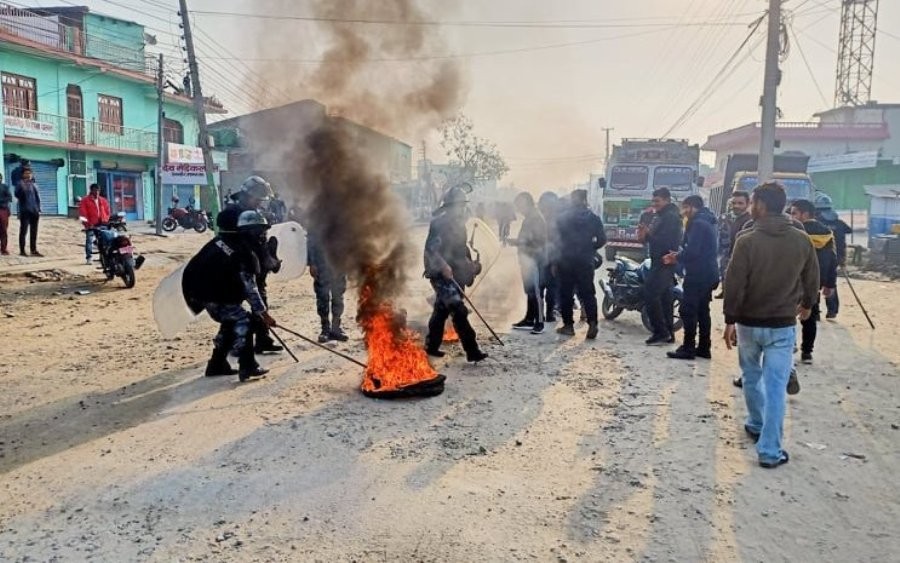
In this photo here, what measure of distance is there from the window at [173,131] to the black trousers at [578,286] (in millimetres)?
31996

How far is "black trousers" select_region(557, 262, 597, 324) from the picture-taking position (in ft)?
26.6

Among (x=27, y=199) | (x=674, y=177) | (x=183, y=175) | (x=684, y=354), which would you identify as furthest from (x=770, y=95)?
(x=183, y=175)

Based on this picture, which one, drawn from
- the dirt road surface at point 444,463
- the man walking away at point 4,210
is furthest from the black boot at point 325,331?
the man walking away at point 4,210

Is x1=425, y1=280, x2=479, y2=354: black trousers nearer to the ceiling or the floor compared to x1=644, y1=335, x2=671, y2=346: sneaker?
nearer to the ceiling

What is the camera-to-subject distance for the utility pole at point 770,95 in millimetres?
14344

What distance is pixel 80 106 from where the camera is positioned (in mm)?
29172

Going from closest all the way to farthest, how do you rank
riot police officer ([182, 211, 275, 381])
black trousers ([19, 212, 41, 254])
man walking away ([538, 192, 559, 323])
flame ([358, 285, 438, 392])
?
flame ([358, 285, 438, 392])
riot police officer ([182, 211, 275, 381])
man walking away ([538, 192, 559, 323])
black trousers ([19, 212, 41, 254])

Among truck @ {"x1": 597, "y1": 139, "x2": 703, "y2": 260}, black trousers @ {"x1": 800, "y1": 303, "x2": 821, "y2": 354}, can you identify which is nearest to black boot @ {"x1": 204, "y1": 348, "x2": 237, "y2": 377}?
black trousers @ {"x1": 800, "y1": 303, "x2": 821, "y2": 354}

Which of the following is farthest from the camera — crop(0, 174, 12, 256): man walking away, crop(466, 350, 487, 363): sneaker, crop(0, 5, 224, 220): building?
crop(0, 5, 224, 220): building

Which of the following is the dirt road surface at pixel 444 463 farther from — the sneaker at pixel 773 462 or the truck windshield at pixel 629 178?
the truck windshield at pixel 629 178

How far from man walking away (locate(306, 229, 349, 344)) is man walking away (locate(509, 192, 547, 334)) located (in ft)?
8.11

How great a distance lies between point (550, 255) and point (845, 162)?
32345 millimetres

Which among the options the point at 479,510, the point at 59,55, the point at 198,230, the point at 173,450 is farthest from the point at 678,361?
the point at 59,55

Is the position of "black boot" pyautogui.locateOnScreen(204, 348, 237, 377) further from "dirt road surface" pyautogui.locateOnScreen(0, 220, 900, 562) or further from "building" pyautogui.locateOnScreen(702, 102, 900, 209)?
"building" pyautogui.locateOnScreen(702, 102, 900, 209)
